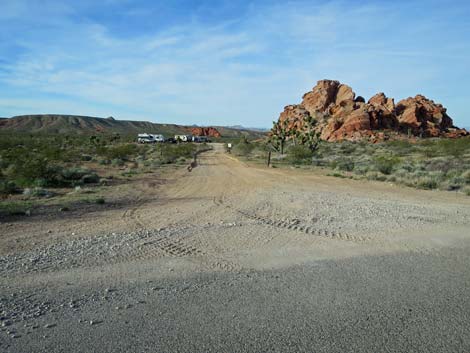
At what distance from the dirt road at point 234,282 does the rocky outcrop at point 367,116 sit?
2821 inches

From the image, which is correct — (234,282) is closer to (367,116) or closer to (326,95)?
(367,116)

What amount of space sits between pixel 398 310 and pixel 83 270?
15.9ft

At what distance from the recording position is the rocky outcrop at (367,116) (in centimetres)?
9162

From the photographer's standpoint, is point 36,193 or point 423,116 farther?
point 423,116

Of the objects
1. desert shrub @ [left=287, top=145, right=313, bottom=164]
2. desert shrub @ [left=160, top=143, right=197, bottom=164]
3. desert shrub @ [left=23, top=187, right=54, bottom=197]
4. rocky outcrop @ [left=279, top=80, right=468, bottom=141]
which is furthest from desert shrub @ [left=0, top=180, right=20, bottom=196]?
rocky outcrop @ [left=279, top=80, right=468, bottom=141]

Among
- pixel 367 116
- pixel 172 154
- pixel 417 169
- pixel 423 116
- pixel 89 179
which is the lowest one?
pixel 172 154

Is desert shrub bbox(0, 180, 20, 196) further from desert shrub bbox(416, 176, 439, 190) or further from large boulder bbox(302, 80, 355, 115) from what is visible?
large boulder bbox(302, 80, 355, 115)

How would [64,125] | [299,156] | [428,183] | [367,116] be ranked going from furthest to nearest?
[64,125], [367,116], [299,156], [428,183]

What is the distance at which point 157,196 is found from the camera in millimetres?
15883

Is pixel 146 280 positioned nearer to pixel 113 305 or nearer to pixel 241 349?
pixel 113 305

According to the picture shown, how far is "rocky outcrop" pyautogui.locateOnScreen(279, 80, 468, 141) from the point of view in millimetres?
91625

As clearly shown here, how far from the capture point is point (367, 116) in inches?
3654

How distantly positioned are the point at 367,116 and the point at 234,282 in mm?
92840

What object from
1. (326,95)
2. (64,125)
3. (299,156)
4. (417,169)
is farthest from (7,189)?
(64,125)
